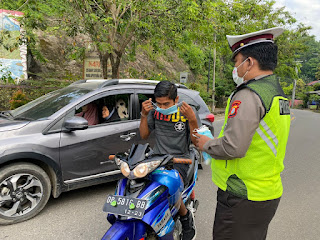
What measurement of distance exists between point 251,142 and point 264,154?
115 mm

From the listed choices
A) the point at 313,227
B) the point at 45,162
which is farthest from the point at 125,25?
the point at 313,227

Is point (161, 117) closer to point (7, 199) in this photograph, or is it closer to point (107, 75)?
point (7, 199)

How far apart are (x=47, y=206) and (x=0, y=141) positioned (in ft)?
3.93

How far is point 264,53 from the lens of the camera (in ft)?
A: 4.92

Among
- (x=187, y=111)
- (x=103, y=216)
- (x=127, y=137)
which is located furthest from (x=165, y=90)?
(x=103, y=216)

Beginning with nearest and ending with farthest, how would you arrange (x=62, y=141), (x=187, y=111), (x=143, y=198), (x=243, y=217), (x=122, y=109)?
(x=243, y=217)
(x=143, y=198)
(x=187, y=111)
(x=62, y=141)
(x=122, y=109)

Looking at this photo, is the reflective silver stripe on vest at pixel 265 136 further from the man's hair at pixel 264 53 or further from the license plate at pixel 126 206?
the license plate at pixel 126 206

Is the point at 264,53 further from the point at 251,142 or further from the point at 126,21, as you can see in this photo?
the point at 126,21

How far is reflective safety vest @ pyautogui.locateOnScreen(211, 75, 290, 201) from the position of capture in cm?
145

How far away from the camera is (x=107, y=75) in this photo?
9070mm

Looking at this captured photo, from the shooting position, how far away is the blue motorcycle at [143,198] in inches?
71.3

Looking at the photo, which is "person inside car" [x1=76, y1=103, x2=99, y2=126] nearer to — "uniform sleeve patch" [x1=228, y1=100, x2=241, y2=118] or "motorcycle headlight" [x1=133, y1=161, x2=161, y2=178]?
"motorcycle headlight" [x1=133, y1=161, x2=161, y2=178]

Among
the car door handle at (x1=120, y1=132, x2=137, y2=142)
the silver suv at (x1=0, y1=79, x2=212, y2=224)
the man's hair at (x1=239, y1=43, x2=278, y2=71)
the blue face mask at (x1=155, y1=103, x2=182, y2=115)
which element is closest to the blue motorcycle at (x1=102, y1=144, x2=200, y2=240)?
the blue face mask at (x1=155, y1=103, x2=182, y2=115)

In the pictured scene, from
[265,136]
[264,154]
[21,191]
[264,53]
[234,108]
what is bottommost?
[21,191]
